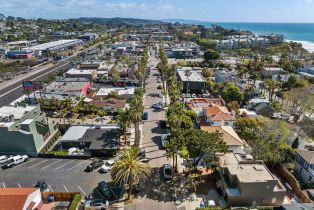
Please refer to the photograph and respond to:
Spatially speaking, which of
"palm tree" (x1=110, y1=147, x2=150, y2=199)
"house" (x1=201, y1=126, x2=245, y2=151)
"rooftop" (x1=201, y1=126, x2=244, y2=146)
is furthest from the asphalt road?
"house" (x1=201, y1=126, x2=245, y2=151)

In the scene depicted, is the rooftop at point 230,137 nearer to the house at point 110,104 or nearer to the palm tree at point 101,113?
the palm tree at point 101,113

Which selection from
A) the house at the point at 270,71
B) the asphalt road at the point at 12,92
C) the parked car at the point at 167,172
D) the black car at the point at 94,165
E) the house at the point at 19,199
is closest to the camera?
the house at the point at 19,199

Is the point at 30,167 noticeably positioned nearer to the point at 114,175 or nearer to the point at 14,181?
the point at 14,181

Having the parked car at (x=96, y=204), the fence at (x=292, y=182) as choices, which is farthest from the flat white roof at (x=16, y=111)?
the fence at (x=292, y=182)

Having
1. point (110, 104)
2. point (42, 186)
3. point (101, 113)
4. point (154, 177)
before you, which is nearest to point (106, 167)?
point (154, 177)

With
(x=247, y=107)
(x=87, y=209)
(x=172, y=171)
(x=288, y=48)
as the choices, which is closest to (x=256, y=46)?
(x=288, y=48)
